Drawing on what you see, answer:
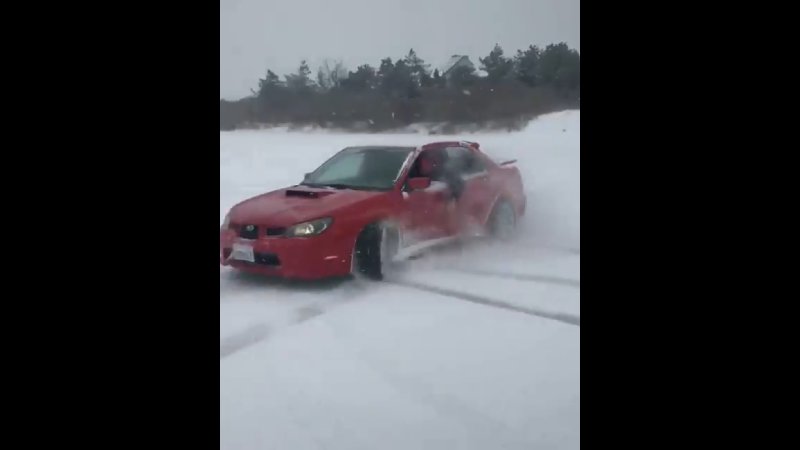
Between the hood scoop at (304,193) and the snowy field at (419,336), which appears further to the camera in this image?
the hood scoop at (304,193)

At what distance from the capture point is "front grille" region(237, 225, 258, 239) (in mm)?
2270

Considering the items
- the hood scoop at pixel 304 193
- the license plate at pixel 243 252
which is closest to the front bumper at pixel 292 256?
the license plate at pixel 243 252

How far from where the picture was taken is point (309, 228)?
7.37 feet

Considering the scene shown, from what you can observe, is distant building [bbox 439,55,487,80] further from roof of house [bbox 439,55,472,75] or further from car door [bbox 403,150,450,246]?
car door [bbox 403,150,450,246]

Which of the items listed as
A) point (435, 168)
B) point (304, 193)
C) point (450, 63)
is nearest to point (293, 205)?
point (304, 193)

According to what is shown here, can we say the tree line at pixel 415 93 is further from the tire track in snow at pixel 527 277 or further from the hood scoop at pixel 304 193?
the tire track in snow at pixel 527 277

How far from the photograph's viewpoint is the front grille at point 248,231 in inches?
89.4

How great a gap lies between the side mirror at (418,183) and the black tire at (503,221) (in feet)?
0.73

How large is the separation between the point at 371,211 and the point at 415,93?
15.3 inches
